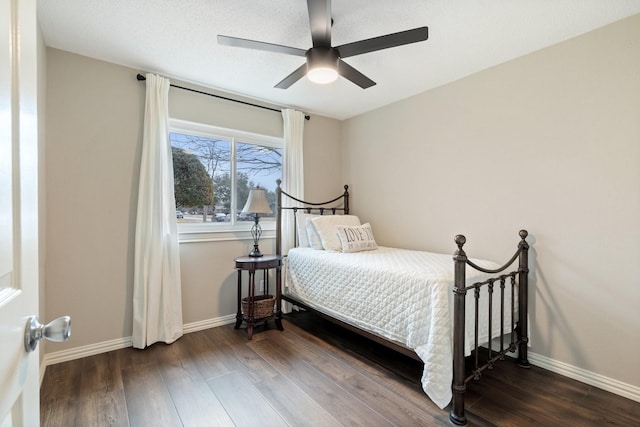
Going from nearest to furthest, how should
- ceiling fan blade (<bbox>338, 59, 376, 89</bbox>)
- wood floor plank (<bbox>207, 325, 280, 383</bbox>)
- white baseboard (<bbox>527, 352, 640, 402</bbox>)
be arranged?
white baseboard (<bbox>527, 352, 640, 402</bbox>), ceiling fan blade (<bbox>338, 59, 376, 89</bbox>), wood floor plank (<bbox>207, 325, 280, 383</bbox>)

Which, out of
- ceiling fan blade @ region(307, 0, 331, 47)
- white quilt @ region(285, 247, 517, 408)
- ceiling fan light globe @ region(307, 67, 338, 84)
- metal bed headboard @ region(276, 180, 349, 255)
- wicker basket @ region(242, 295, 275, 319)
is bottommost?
wicker basket @ region(242, 295, 275, 319)

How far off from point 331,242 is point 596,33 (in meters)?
2.56

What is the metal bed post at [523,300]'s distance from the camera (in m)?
2.35

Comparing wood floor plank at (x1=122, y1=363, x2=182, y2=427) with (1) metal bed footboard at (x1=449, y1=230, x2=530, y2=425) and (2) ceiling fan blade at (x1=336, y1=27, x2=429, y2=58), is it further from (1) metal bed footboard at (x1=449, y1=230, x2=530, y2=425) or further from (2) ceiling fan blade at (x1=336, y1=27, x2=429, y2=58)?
(2) ceiling fan blade at (x1=336, y1=27, x2=429, y2=58)

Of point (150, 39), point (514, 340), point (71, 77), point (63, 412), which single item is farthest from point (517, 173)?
point (71, 77)

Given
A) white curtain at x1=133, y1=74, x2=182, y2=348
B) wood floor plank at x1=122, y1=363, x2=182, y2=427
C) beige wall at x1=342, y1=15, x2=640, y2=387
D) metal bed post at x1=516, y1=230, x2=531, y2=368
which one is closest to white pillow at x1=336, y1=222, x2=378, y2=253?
beige wall at x1=342, y1=15, x2=640, y2=387

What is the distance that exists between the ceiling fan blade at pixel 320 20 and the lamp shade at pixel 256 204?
5.14ft

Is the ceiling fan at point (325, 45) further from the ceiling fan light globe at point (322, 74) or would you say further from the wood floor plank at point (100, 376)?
the wood floor plank at point (100, 376)

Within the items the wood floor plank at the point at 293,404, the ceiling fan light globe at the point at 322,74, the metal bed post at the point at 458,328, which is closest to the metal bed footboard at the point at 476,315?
the metal bed post at the point at 458,328

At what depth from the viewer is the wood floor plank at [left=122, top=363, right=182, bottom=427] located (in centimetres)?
173

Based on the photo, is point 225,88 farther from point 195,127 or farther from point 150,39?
point 150,39

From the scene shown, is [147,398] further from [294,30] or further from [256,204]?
[294,30]

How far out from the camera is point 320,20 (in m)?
1.67

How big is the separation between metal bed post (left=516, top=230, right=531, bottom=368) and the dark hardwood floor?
0.44 feet
